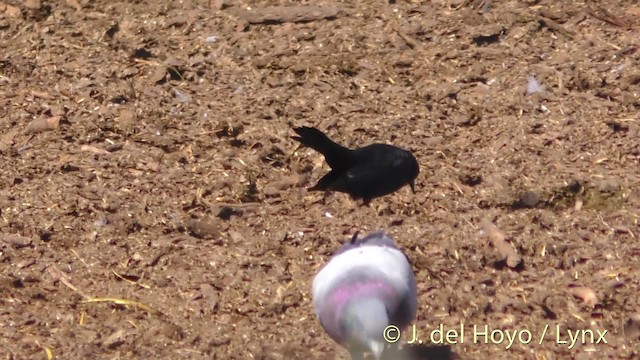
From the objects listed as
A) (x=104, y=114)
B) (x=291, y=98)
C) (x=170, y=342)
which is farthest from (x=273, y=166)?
(x=170, y=342)

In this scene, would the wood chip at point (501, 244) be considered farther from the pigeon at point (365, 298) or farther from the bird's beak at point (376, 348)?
the bird's beak at point (376, 348)

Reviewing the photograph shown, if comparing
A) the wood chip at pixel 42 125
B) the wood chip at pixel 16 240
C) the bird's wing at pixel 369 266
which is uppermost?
the bird's wing at pixel 369 266

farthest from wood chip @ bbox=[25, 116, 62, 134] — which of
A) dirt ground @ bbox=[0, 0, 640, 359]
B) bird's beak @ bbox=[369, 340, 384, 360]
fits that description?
bird's beak @ bbox=[369, 340, 384, 360]

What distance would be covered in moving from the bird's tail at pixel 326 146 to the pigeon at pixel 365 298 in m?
0.67

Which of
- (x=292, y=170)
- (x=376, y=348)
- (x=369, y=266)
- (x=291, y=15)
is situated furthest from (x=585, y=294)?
(x=291, y=15)

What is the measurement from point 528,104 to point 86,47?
215 centimetres

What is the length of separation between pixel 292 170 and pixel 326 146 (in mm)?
479

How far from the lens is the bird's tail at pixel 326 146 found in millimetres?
4172

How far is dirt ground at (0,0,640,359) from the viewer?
3.82 m

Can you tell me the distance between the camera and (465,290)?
393cm

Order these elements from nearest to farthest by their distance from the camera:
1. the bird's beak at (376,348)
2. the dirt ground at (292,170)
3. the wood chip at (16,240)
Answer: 1. the bird's beak at (376,348)
2. the dirt ground at (292,170)
3. the wood chip at (16,240)

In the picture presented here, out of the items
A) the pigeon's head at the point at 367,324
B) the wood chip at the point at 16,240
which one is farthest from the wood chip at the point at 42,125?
the pigeon's head at the point at 367,324

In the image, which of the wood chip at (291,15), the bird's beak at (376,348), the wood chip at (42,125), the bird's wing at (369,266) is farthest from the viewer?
the wood chip at (291,15)

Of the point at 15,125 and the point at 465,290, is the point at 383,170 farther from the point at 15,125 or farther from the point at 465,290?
the point at 15,125
